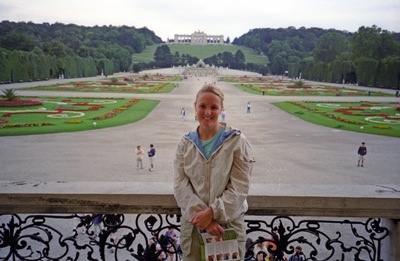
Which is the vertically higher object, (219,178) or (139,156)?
(219,178)

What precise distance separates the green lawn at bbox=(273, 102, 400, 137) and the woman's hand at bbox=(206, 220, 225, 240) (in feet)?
66.1

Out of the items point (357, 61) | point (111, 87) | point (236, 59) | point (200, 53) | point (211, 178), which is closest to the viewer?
point (211, 178)

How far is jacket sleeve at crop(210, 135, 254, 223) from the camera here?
101 inches

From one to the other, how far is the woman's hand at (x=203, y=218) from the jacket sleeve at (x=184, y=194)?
5cm

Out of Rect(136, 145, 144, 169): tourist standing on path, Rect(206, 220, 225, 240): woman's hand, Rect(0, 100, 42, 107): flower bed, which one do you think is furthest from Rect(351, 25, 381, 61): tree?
Rect(206, 220, 225, 240): woman's hand

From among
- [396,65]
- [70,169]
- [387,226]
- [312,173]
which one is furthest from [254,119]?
[396,65]

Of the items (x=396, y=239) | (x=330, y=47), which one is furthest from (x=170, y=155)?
(x=330, y=47)

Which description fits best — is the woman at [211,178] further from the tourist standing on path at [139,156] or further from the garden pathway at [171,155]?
the tourist standing on path at [139,156]

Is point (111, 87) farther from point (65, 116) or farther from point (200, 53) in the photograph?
point (200, 53)

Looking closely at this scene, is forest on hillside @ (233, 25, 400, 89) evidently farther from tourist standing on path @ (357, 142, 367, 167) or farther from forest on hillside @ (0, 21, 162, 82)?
forest on hillside @ (0, 21, 162, 82)

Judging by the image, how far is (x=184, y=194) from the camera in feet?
8.84

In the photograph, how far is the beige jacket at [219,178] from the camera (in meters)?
2.62

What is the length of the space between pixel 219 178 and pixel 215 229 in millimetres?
364

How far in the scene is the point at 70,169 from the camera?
41.7 ft
